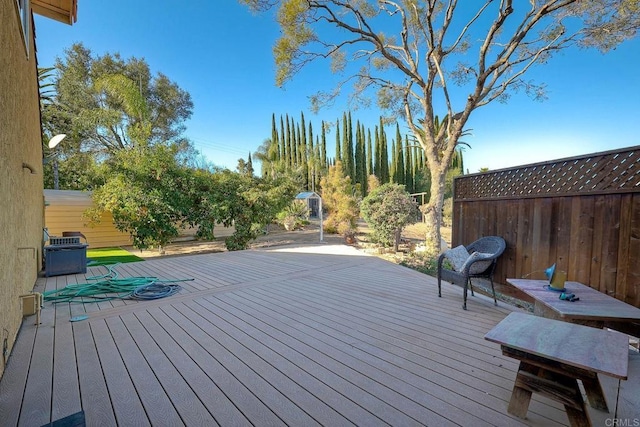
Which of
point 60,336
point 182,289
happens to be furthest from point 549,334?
point 182,289

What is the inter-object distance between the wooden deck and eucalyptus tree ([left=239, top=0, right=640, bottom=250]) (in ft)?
19.7

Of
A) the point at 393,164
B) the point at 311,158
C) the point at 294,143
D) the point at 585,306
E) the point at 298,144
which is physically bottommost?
the point at 585,306

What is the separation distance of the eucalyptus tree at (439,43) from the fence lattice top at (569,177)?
3.81 m

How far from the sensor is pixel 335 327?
254 cm

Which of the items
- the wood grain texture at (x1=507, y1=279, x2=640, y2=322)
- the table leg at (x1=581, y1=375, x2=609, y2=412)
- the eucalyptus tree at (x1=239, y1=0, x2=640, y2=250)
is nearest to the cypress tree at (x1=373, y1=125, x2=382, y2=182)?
the eucalyptus tree at (x1=239, y1=0, x2=640, y2=250)

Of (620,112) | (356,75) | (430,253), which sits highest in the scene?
(356,75)

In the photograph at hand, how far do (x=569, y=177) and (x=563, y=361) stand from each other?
112 inches

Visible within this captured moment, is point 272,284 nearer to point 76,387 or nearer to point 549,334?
point 76,387

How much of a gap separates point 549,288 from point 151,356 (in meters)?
3.20

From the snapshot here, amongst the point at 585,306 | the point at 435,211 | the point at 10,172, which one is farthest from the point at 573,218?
the point at 10,172

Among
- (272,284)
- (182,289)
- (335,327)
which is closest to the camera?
(335,327)

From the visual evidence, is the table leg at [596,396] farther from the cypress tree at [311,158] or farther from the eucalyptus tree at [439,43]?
the cypress tree at [311,158]

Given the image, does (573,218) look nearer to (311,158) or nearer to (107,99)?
(107,99)

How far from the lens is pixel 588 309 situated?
73.7 inches
